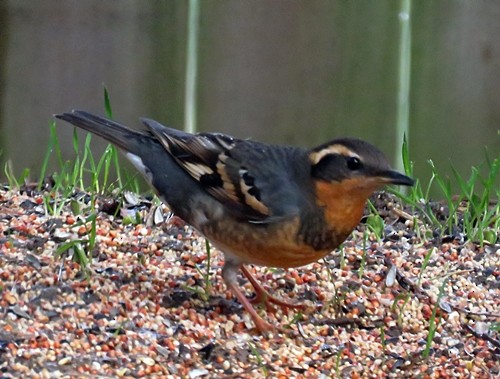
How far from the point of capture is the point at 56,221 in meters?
5.32

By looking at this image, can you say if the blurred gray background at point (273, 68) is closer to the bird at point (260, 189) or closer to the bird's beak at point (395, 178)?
the bird at point (260, 189)

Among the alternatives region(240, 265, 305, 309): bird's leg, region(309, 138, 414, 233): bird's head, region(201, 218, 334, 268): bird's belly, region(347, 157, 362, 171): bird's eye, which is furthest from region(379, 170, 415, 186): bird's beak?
region(240, 265, 305, 309): bird's leg

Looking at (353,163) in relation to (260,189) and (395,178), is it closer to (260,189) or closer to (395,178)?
(395,178)

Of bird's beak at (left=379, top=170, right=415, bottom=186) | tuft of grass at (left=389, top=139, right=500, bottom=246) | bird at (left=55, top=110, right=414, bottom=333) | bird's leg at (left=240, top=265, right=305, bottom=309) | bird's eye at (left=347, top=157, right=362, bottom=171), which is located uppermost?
bird's eye at (left=347, top=157, right=362, bottom=171)

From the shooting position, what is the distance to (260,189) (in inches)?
186

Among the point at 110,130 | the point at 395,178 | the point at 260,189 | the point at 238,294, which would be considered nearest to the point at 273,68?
the point at 110,130

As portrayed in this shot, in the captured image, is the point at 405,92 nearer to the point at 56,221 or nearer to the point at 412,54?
the point at 412,54

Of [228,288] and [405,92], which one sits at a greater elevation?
[405,92]

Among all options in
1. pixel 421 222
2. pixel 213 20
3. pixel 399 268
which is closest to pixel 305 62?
pixel 213 20

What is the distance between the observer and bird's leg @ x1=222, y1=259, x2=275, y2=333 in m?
4.56

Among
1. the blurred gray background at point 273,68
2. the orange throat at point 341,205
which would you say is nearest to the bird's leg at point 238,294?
the orange throat at point 341,205

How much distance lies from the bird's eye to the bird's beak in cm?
11

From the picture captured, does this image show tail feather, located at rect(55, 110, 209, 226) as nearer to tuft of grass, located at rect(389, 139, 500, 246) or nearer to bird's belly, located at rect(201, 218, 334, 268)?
bird's belly, located at rect(201, 218, 334, 268)

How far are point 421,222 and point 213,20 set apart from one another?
7.53 ft
